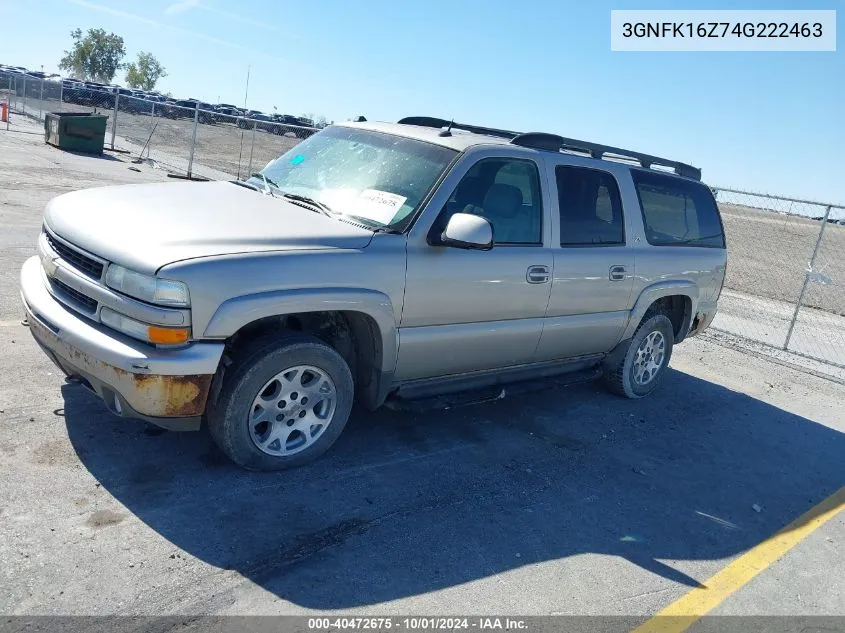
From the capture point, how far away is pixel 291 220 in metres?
4.32

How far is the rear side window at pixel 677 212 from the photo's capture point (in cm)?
632

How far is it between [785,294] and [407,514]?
530 inches

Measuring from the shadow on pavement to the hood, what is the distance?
118cm

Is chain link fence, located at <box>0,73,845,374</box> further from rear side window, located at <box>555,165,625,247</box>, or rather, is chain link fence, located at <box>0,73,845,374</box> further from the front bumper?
the front bumper

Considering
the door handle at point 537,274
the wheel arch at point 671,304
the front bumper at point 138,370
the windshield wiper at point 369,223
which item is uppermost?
the windshield wiper at point 369,223

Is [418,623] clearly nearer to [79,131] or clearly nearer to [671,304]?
[671,304]

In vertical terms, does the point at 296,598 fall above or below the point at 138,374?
below

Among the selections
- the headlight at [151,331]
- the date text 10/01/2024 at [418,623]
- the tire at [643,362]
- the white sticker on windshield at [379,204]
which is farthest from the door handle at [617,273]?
the headlight at [151,331]

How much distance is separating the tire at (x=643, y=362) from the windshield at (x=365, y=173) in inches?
105

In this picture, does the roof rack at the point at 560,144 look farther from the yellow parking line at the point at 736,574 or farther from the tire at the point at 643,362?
the yellow parking line at the point at 736,574

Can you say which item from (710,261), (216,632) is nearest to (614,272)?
(710,261)

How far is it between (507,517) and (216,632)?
1841mm

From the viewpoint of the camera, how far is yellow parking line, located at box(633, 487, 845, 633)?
3529mm

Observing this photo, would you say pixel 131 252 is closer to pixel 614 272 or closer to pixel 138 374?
pixel 138 374
